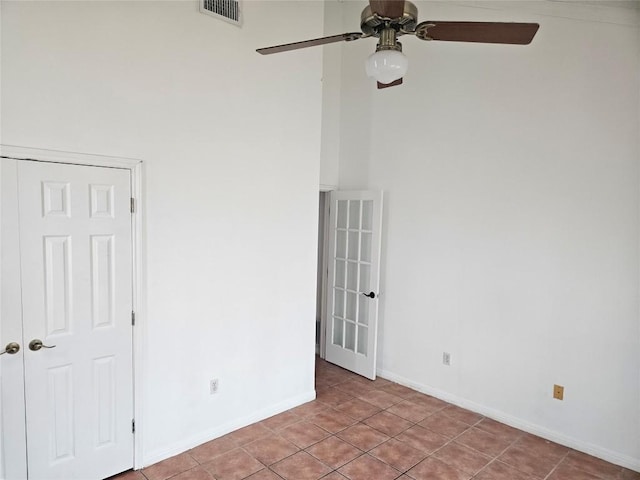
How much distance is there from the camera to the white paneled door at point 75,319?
2.35 m

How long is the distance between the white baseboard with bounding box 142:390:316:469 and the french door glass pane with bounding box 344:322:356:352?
919 mm

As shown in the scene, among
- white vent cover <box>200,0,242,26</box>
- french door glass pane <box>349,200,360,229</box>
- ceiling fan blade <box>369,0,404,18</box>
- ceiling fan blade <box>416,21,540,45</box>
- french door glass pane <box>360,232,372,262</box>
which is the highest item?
white vent cover <box>200,0,242,26</box>

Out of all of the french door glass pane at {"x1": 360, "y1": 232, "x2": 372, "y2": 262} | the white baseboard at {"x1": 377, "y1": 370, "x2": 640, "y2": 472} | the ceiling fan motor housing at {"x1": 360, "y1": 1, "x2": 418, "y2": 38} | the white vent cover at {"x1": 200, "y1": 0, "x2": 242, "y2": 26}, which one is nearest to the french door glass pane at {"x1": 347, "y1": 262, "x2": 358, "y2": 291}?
the french door glass pane at {"x1": 360, "y1": 232, "x2": 372, "y2": 262}

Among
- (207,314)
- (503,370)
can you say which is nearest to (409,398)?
(503,370)

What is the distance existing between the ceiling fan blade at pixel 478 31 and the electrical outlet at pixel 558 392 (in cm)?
273

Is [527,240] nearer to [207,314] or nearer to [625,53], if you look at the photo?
[625,53]

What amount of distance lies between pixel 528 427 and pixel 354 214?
2659 millimetres

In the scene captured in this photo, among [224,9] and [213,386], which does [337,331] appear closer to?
[213,386]

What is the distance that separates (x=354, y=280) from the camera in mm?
4773

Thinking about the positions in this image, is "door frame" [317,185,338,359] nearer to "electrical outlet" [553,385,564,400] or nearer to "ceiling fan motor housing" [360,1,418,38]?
"electrical outlet" [553,385,564,400]

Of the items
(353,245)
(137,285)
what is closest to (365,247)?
(353,245)

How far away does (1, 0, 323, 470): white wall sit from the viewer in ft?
7.84

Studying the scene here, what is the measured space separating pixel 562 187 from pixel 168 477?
3618mm

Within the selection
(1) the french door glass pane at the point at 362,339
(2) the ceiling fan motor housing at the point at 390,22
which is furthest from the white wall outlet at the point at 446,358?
(2) the ceiling fan motor housing at the point at 390,22
